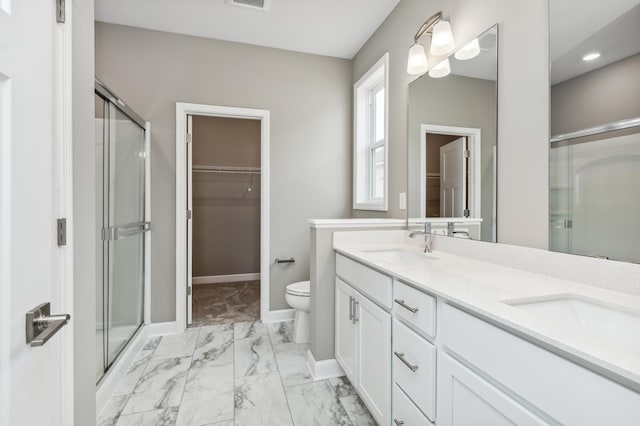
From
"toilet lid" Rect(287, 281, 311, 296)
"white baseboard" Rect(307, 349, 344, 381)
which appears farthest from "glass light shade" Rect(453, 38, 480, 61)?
"white baseboard" Rect(307, 349, 344, 381)

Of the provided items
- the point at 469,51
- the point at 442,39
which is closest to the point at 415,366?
the point at 469,51

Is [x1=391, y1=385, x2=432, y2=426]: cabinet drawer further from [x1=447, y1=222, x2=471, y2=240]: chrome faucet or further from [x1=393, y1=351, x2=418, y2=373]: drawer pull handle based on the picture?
[x1=447, y1=222, x2=471, y2=240]: chrome faucet

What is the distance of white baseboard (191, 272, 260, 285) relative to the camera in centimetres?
412

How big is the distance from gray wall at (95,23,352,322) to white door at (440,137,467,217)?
1.33m

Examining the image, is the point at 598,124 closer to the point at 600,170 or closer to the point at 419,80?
the point at 600,170

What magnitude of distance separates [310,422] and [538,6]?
219cm

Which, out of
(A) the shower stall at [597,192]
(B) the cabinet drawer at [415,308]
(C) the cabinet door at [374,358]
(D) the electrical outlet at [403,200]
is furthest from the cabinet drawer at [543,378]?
(D) the electrical outlet at [403,200]

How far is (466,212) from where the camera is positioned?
1641mm

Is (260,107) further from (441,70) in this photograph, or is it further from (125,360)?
(125,360)

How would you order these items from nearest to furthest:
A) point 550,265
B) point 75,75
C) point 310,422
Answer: point 75,75
point 550,265
point 310,422

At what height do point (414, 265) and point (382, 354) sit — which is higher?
point (414, 265)

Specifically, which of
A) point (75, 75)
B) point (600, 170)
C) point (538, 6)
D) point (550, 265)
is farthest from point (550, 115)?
point (75, 75)

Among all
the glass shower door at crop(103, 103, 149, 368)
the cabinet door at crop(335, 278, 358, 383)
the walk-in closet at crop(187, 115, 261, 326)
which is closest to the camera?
the cabinet door at crop(335, 278, 358, 383)
